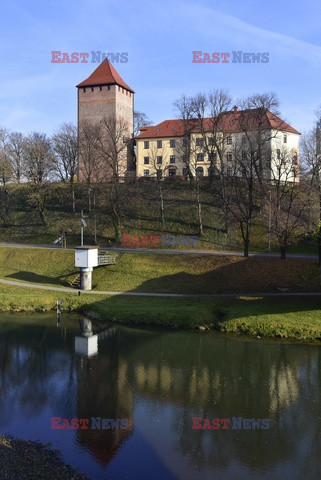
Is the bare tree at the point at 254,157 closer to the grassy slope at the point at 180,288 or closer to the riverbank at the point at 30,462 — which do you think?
the grassy slope at the point at 180,288

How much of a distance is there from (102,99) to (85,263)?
140ft

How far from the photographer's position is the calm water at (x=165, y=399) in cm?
1499

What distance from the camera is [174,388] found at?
21.3 meters

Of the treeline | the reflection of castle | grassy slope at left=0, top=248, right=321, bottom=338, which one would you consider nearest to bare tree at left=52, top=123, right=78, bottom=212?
the treeline

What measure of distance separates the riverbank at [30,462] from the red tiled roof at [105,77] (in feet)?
218

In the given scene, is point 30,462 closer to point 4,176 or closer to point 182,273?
point 182,273

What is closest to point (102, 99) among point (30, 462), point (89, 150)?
point (89, 150)

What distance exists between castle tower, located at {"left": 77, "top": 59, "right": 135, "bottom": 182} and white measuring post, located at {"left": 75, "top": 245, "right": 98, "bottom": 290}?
32689 mm

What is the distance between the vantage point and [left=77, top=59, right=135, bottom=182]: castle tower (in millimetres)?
72562

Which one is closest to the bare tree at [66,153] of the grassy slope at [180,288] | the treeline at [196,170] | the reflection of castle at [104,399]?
the treeline at [196,170]

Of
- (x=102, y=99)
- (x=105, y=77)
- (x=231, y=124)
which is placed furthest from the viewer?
(x=105, y=77)

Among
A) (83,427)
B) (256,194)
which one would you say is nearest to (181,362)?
(83,427)

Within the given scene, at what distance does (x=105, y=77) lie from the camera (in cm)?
7412

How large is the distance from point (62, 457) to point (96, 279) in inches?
1099
